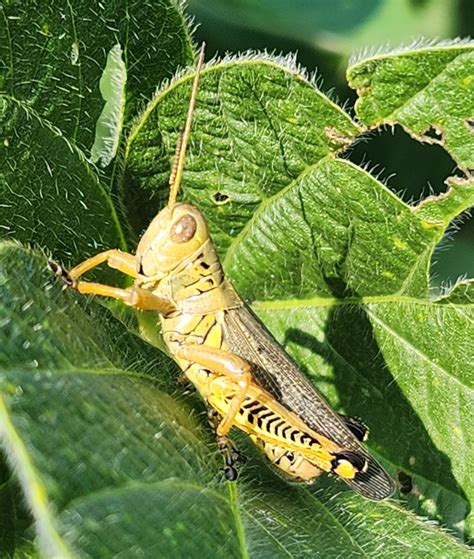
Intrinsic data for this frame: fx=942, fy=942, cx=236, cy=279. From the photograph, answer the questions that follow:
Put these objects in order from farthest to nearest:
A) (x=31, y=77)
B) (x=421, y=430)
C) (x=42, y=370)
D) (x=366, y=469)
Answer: (x=421, y=430) < (x=366, y=469) < (x=31, y=77) < (x=42, y=370)

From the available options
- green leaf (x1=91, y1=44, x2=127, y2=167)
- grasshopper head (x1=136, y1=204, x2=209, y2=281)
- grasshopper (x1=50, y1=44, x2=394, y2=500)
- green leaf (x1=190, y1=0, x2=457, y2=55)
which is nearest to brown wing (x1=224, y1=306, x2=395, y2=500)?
grasshopper (x1=50, y1=44, x2=394, y2=500)

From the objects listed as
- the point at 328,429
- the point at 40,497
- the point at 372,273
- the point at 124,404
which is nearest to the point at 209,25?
the point at 372,273

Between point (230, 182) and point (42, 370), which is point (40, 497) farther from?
point (230, 182)

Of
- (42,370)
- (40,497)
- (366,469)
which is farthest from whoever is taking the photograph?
(366,469)

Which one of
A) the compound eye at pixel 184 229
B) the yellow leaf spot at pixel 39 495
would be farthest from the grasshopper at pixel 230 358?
the yellow leaf spot at pixel 39 495

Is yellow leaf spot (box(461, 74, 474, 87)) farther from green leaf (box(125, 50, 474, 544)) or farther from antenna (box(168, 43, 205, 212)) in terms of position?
antenna (box(168, 43, 205, 212))
